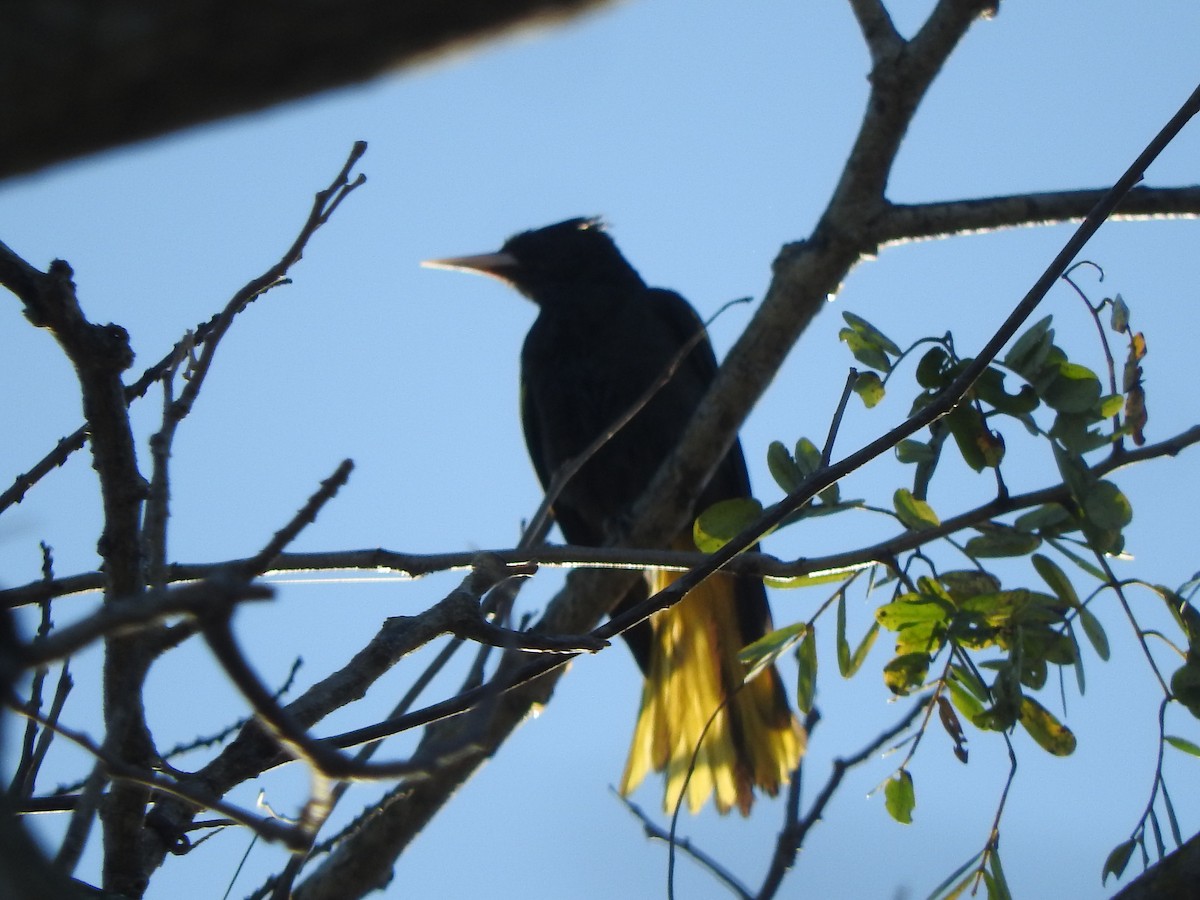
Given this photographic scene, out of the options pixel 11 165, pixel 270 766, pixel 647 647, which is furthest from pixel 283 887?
pixel 647 647

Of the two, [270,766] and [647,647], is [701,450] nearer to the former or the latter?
[647,647]

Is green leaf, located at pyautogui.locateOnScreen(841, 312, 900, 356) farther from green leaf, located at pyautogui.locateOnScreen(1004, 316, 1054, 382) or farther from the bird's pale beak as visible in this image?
the bird's pale beak

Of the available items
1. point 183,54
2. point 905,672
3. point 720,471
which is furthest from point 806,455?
point 720,471

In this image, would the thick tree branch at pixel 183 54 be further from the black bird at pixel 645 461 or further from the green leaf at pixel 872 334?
the black bird at pixel 645 461

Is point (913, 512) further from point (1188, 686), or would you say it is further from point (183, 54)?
point (183, 54)

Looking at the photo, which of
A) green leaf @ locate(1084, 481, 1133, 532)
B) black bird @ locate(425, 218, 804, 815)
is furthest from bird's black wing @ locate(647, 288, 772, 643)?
green leaf @ locate(1084, 481, 1133, 532)

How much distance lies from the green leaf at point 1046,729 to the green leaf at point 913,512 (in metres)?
0.32

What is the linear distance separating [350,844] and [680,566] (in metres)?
1.25

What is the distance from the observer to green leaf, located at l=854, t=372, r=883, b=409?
2.19 m

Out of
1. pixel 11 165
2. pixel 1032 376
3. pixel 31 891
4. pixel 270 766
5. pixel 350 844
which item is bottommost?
pixel 31 891

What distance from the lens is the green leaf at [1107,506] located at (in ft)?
6.27

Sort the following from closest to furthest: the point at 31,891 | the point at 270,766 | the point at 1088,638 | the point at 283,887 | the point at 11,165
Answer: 1. the point at 11,165
2. the point at 31,891
3. the point at 270,766
4. the point at 283,887
5. the point at 1088,638

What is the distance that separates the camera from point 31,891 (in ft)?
2.20

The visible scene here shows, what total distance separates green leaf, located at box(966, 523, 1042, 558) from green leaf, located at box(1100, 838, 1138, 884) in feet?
1.49
